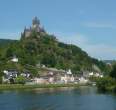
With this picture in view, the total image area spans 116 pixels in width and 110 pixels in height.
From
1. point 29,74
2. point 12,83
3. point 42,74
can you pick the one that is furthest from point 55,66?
point 12,83

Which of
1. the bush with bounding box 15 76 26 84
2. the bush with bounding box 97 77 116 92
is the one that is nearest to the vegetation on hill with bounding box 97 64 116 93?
the bush with bounding box 97 77 116 92

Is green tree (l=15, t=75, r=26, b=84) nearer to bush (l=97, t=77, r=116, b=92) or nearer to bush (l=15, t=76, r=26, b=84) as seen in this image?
bush (l=15, t=76, r=26, b=84)

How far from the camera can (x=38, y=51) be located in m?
196

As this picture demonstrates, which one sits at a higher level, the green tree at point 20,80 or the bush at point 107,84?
the green tree at point 20,80

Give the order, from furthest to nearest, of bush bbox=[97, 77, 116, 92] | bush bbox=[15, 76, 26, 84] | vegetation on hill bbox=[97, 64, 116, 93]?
bush bbox=[15, 76, 26, 84] < bush bbox=[97, 77, 116, 92] < vegetation on hill bbox=[97, 64, 116, 93]

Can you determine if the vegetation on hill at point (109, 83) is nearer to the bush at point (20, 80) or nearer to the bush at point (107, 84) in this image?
the bush at point (107, 84)

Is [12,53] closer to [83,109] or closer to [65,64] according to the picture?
[65,64]

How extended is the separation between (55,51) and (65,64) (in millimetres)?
6450

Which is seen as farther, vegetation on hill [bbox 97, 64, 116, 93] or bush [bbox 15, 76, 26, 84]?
bush [bbox 15, 76, 26, 84]

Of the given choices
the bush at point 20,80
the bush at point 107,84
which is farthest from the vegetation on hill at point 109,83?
the bush at point 20,80

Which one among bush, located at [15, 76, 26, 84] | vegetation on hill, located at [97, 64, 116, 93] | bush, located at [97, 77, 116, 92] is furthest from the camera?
bush, located at [15, 76, 26, 84]

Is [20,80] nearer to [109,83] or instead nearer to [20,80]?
[20,80]

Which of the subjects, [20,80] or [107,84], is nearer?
[107,84]

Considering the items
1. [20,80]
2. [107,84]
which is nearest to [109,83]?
[107,84]
